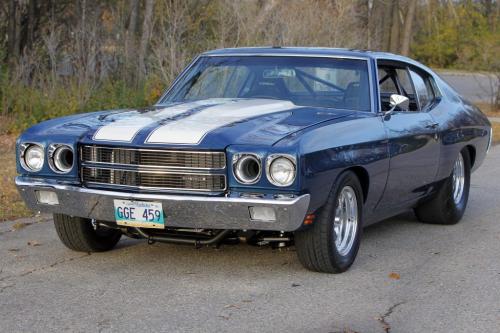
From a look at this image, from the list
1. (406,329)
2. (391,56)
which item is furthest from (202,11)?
(406,329)

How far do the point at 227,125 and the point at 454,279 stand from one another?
6.14 feet

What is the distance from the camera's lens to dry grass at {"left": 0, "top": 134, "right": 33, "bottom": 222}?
8.61m

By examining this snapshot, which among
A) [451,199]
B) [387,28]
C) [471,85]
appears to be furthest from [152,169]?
[471,85]

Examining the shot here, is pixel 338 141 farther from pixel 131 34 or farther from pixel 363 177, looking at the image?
pixel 131 34

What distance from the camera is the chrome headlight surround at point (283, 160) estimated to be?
5.61 metres

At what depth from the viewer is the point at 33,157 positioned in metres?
6.29

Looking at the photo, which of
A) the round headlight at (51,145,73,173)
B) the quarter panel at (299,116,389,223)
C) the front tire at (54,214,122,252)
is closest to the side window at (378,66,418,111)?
the quarter panel at (299,116,389,223)

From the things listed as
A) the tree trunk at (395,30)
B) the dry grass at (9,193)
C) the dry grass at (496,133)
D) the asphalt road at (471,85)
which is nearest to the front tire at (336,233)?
the dry grass at (9,193)

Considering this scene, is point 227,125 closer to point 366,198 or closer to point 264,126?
point 264,126

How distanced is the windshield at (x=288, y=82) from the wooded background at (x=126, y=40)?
7436 mm

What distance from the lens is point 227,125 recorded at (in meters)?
5.99

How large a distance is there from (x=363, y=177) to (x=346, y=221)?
0.38 m

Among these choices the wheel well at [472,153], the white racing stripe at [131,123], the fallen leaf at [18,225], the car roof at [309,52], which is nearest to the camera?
the white racing stripe at [131,123]

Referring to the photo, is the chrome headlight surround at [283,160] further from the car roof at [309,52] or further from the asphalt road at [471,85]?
the asphalt road at [471,85]
